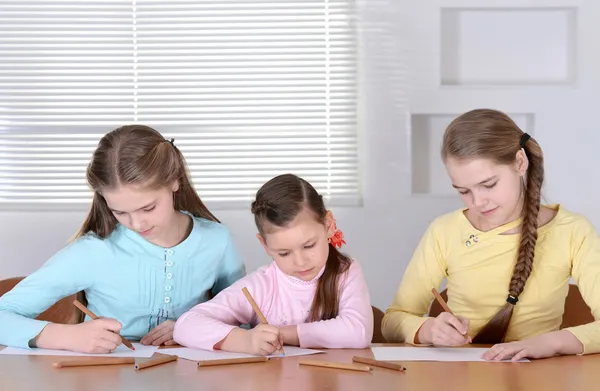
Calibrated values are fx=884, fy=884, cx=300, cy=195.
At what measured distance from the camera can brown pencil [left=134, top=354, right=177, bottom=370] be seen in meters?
1.74

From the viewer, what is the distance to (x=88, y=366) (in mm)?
1772

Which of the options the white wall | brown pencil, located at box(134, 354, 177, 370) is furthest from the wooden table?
the white wall

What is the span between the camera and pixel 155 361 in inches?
69.6

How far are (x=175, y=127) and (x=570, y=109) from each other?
147 cm

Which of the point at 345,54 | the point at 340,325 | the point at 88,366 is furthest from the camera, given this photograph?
the point at 345,54

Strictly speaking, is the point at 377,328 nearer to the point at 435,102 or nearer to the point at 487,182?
the point at 487,182

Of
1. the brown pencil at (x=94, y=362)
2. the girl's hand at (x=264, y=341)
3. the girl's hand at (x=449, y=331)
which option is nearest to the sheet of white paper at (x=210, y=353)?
the girl's hand at (x=264, y=341)

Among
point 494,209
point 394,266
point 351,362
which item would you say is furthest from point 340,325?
point 394,266

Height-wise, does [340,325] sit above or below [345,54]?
below

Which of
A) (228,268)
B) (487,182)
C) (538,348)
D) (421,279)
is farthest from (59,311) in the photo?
(538,348)

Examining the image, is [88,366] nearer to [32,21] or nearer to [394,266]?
[394,266]

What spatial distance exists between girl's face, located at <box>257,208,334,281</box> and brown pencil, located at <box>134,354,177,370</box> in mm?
373

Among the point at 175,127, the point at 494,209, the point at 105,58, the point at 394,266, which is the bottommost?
the point at 394,266

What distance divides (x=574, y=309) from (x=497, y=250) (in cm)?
46
